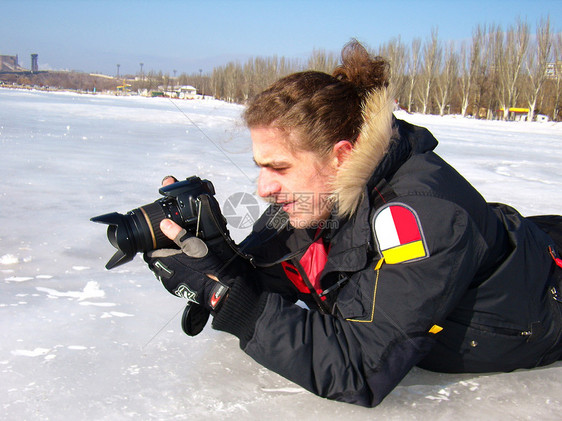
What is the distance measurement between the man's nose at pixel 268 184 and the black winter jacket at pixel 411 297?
0.59 feet

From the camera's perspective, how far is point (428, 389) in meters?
1.05

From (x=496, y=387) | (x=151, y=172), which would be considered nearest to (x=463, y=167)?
(x=151, y=172)

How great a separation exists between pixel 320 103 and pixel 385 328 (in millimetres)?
548

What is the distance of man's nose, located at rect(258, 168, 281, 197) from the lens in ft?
3.72

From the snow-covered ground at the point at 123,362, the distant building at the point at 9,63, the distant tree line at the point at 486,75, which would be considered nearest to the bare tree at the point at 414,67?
the distant tree line at the point at 486,75

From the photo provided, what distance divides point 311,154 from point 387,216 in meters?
0.26

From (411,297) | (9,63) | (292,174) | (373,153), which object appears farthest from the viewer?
(9,63)

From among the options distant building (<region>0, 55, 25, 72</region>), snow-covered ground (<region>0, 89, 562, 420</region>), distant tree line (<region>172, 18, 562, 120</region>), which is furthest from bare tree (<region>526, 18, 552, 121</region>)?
distant building (<region>0, 55, 25, 72</region>)

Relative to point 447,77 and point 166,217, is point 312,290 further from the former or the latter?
point 447,77

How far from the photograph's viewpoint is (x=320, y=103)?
1.10 meters

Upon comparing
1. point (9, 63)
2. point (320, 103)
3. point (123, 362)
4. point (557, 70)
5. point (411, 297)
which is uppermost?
point (9, 63)

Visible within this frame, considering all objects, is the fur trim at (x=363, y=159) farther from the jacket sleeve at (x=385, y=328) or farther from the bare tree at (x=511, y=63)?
the bare tree at (x=511, y=63)

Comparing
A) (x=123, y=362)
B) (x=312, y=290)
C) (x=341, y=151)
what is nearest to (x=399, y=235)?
(x=341, y=151)

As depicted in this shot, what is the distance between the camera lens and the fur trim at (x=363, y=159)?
1.01 metres
